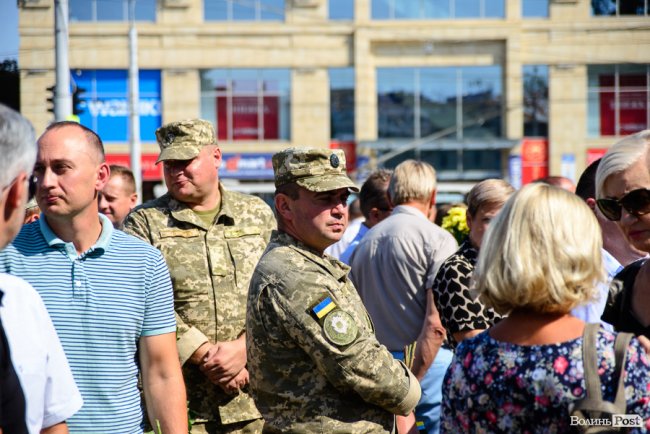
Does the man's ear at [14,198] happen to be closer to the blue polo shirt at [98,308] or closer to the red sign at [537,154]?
the blue polo shirt at [98,308]

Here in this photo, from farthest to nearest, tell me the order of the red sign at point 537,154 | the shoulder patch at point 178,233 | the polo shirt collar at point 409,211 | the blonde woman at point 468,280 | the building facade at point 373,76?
the red sign at point 537,154 → the building facade at point 373,76 → the polo shirt collar at point 409,211 → the shoulder patch at point 178,233 → the blonde woman at point 468,280

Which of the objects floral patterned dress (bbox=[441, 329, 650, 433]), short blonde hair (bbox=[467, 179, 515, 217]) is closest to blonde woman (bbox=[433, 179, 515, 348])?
short blonde hair (bbox=[467, 179, 515, 217])

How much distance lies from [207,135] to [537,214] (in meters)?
3.09

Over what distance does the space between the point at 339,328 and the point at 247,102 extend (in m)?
34.1

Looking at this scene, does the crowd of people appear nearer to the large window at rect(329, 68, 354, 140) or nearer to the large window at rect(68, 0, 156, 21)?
the large window at rect(329, 68, 354, 140)

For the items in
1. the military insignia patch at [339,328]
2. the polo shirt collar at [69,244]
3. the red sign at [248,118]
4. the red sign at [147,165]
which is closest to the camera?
the military insignia patch at [339,328]

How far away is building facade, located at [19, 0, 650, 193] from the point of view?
36.5m

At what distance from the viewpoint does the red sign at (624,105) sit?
3734cm

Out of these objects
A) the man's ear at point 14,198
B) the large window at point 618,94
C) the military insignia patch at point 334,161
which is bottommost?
the man's ear at point 14,198

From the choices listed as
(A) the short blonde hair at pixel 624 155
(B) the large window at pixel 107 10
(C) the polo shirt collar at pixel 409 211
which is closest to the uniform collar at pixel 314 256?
(A) the short blonde hair at pixel 624 155

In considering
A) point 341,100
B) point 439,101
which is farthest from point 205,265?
point 439,101

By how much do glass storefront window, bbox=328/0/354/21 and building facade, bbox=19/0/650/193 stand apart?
56 millimetres

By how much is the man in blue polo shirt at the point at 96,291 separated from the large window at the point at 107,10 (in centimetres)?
3419

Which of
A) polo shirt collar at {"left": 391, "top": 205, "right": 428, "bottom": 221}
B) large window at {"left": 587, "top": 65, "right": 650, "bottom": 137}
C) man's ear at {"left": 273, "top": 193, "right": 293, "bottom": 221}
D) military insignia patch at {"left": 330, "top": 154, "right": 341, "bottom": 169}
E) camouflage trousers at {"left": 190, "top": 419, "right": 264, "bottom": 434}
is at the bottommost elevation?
camouflage trousers at {"left": 190, "top": 419, "right": 264, "bottom": 434}
